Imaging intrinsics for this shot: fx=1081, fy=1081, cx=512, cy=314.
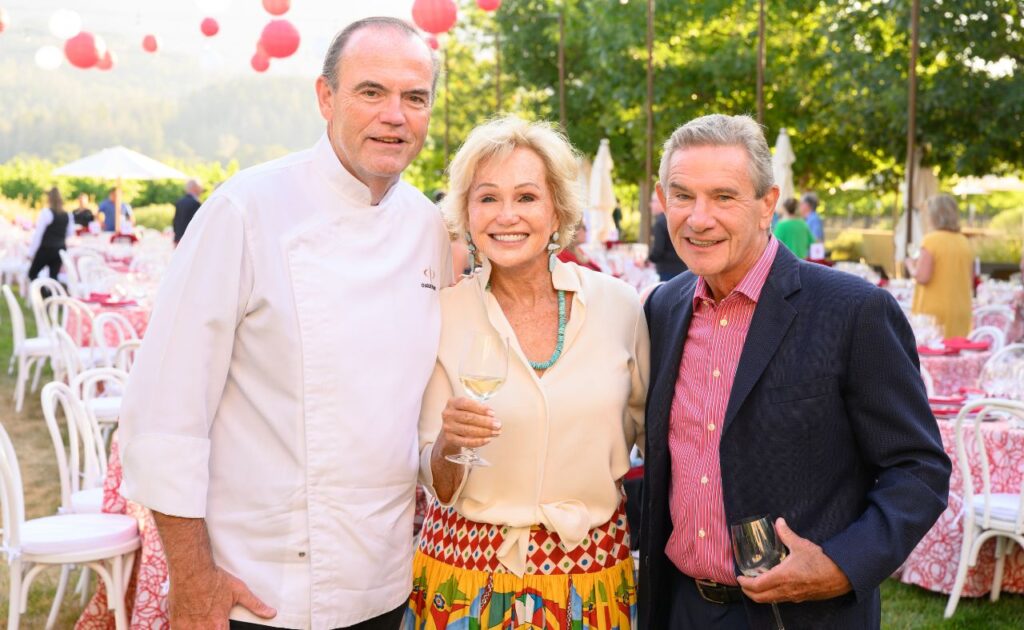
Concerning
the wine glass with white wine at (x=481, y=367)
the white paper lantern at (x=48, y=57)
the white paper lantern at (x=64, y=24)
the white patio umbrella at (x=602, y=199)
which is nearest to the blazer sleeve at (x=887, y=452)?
the wine glass with white wine at (x=481, y=367)

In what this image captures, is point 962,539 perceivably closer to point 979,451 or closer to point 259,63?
point 979,451

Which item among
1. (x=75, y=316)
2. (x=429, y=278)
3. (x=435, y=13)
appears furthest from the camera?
(x=435, y=13)

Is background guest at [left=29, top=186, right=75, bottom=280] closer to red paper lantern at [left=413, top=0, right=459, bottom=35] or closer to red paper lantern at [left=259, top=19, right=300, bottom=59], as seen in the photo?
red paper lantern at [left=259, top=19, right=300, bottom=59]

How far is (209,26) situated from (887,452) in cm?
1448

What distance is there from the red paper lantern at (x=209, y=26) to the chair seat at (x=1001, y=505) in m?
12.6

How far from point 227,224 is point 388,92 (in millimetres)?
468

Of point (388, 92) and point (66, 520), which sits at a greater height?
point (388, 92)

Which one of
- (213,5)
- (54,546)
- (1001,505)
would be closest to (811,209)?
(213,5)

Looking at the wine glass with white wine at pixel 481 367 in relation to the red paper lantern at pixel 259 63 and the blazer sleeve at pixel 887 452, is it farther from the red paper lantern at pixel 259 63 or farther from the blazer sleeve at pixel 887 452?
the red paper lantern at pixel 259 63

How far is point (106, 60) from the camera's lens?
1472 cm

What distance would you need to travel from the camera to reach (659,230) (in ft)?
37.1

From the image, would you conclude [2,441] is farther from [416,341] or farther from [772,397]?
[772,397]

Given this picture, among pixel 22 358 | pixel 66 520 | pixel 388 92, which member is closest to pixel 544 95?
pixel 22 358

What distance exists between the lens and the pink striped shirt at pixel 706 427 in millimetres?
2355
